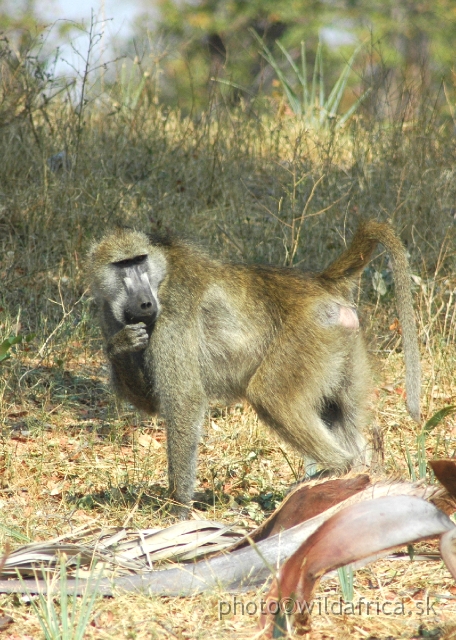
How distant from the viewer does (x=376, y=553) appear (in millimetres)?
2221

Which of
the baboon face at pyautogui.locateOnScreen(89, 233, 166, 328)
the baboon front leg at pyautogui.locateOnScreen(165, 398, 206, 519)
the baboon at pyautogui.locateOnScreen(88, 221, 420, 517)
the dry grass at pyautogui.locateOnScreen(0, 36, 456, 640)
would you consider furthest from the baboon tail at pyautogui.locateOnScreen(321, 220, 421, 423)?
the baboon front leg at pyautogui.locateOnScreen(165, 398, 206, 519)

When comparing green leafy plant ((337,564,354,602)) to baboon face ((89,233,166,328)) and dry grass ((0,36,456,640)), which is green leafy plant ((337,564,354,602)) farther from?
baboon face ((89,233,166,328))

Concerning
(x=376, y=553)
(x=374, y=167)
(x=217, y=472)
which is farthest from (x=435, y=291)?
(x=376, y=553)

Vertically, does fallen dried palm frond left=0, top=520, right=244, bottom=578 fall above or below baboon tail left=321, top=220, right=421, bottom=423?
below

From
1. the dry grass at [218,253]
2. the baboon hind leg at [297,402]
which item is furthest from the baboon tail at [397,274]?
the dry grass at [218,253]

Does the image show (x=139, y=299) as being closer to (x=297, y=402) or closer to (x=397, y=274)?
(x=297, y=402)

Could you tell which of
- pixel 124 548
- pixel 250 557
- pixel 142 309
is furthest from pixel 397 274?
pixel 124 548

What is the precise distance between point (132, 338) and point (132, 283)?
0.94 ft

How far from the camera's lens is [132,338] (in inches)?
148

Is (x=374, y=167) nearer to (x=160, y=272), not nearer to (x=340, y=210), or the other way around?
(x=340, y=210)

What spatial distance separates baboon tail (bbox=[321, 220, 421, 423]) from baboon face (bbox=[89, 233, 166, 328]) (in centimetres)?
91

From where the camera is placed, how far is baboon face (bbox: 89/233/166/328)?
3812 mm

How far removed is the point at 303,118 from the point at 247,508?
5738mm

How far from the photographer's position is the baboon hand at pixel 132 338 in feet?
12.3
